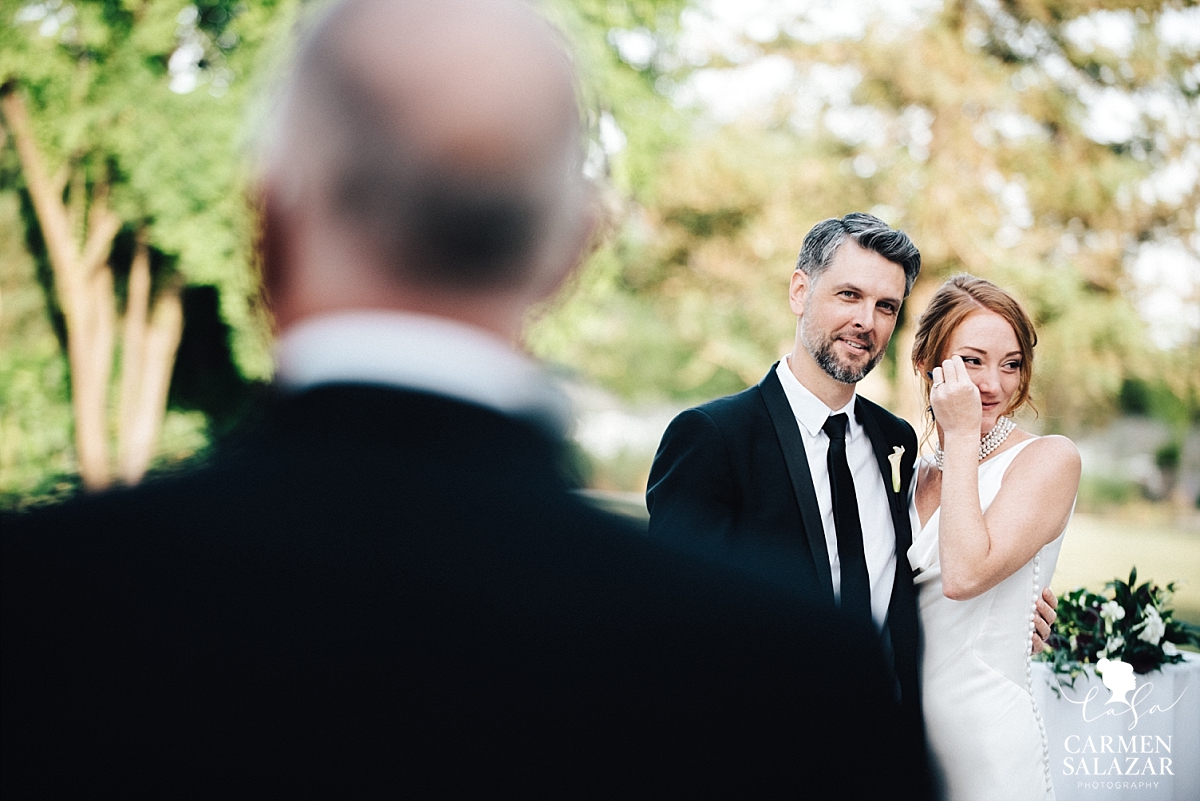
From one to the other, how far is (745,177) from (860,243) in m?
15.2

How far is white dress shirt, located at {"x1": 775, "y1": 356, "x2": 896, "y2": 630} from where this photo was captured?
9.08 feet

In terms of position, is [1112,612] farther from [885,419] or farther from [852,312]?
[852,312]

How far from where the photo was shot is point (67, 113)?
14.4m

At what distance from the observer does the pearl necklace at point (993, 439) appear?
321 cm

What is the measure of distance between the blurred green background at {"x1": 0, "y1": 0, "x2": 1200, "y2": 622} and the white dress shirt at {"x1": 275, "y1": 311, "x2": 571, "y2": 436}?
12.9 metres

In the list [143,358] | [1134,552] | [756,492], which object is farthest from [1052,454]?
[143,358]

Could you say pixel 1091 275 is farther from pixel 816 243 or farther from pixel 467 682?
pixel 467 682

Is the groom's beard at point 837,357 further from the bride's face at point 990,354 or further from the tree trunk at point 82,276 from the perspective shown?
the tree trunk at point 82,276

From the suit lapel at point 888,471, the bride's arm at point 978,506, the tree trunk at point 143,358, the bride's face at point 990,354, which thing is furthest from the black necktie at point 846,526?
the tree trunk at point 143,358

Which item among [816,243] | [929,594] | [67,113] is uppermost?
[67,113]

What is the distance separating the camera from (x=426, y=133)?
608 mm

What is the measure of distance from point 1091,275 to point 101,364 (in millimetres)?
16803

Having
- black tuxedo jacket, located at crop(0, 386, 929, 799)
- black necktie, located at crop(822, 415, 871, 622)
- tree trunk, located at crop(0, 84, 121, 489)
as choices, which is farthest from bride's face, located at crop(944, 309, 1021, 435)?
tree trunk, located at crop(0, 84, 121, 489)

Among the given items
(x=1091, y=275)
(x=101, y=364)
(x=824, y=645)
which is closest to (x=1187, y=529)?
(x=1091, y=275)
